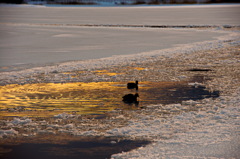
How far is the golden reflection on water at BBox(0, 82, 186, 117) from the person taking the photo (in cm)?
552

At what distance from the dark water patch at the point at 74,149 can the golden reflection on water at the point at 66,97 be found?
3.76ft

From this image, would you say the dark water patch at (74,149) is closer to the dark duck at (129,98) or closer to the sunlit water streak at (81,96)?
the sunlit water streak at (81,96)

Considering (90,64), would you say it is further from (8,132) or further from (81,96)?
(8,132)

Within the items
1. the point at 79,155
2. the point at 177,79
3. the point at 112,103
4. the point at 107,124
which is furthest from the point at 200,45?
the point at 79,155

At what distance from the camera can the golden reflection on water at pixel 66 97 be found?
5.52 m

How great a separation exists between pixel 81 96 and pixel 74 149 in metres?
2.40

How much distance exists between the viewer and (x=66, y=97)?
630 centimetres

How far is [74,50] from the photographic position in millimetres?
12109

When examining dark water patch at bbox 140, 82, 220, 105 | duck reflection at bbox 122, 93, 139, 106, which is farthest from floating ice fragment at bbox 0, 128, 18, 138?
dark water patch at bbox 140, 82, 220, 105

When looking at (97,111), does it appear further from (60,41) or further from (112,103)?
(60,41)

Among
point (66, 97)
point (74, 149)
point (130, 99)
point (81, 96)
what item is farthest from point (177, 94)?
point (74, 149)

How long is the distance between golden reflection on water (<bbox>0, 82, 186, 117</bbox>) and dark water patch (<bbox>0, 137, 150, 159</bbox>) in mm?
1146

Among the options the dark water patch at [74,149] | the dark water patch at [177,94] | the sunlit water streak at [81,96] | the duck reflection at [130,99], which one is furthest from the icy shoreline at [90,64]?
the dark water patch at [74,149]

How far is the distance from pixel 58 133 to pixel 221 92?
3.11 meters
